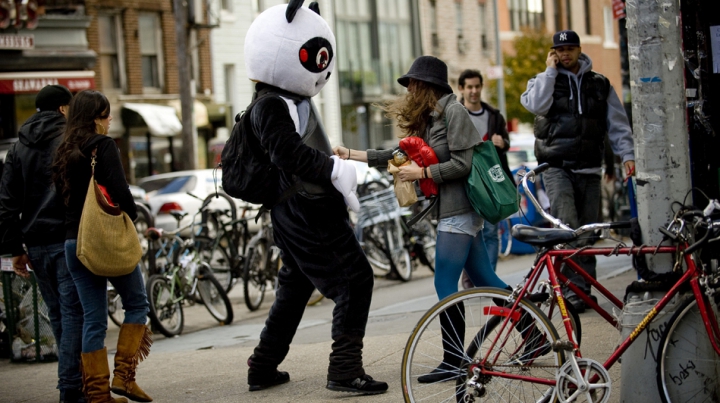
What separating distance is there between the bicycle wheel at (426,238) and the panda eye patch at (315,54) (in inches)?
254

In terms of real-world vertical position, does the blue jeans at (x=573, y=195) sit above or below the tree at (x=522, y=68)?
below

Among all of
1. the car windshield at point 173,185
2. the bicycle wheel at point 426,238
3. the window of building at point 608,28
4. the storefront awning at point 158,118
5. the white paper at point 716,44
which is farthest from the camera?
the window of building at point 608,28

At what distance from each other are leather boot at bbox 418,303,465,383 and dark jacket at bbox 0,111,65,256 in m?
2.51

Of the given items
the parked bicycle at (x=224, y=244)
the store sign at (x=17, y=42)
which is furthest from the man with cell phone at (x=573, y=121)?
the store sign at (x=17, y=42)

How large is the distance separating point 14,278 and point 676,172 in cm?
528

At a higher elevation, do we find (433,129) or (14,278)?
(433,129)

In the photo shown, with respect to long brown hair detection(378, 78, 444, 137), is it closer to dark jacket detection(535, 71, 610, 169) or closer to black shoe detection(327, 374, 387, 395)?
black shoe detection(327, 374, 387, 395)

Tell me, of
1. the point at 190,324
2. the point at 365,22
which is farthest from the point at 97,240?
the point at 365,22

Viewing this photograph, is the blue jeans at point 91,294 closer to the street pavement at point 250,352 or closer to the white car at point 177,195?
the street pavement at point 250,352

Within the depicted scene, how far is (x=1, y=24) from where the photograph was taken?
2350cm

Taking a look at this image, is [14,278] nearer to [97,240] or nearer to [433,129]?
[97,240]

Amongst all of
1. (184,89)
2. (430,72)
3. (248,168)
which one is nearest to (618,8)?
(430,72)

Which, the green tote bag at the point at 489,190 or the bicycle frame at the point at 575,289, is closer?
the bicycle frame at the point at 575,289

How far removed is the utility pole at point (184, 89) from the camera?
87.2ft
